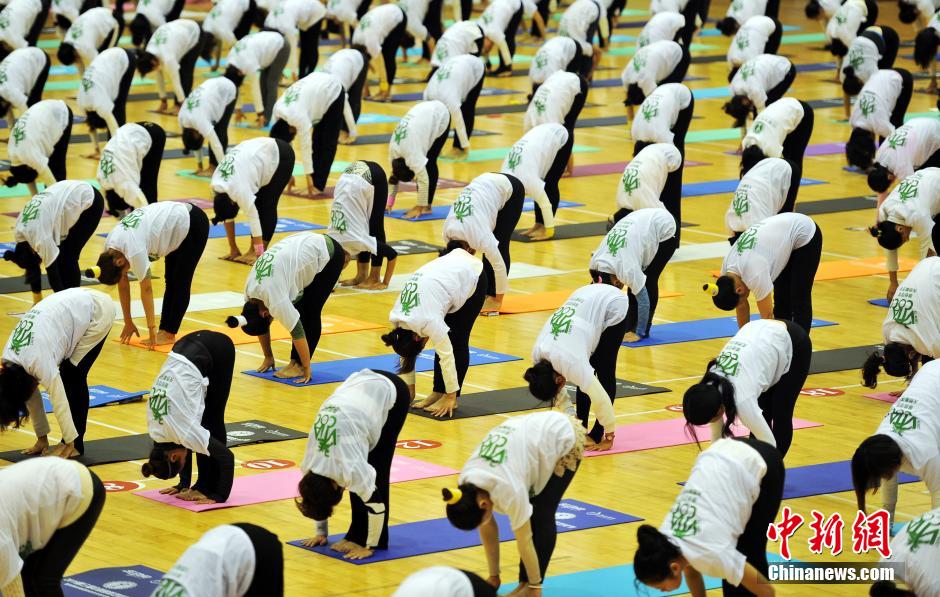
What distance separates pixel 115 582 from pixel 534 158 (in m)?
7.59

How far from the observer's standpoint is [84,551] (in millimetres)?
8914

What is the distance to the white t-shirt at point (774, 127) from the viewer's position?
16.1m

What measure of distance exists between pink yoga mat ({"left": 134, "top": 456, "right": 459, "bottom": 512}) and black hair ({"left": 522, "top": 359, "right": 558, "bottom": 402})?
94 cm

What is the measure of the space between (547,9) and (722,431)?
65.7 ft

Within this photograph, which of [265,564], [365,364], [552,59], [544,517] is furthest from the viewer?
[552,59]

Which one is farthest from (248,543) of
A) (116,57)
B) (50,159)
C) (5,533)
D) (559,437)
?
(116,57)

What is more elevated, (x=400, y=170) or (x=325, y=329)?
(x=400, y=170)

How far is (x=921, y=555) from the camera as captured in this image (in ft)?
23.1

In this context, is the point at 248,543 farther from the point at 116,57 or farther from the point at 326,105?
the point at 116,57

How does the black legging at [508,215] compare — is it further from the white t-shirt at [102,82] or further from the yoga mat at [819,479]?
the white t-shirt at [102,82]

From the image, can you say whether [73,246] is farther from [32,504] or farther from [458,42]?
[458,42]

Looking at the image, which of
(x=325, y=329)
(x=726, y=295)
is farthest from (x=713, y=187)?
(x=726, y=295)

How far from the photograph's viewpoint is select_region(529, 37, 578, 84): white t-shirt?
67.5 ft

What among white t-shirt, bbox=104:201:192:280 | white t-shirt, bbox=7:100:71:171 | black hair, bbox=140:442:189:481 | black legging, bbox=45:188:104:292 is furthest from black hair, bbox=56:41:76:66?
black hair, bbox=140:442:189:481
